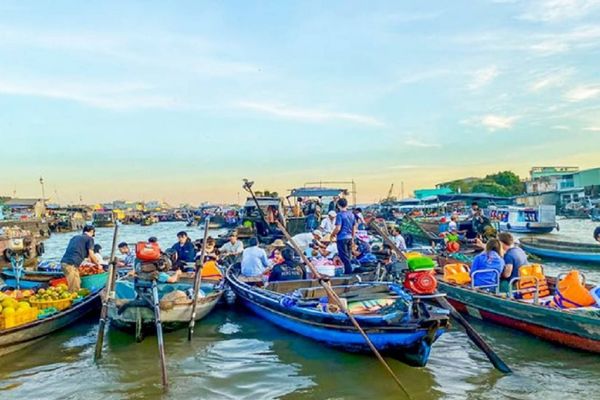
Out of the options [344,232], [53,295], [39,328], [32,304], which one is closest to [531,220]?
[344,232]

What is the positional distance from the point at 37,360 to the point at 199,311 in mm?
2791

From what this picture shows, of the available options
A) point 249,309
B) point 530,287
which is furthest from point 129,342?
point 530,287

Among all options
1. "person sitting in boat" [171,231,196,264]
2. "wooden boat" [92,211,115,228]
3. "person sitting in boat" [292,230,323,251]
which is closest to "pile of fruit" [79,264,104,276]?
"person sitting in boat" [171,231,196,264]

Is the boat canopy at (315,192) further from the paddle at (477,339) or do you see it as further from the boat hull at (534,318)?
the paddle at (477,339)

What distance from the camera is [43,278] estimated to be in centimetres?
1377

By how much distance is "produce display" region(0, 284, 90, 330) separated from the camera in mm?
8461

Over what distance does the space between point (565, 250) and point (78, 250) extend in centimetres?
1751

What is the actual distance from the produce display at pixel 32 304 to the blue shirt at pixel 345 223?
5.72m

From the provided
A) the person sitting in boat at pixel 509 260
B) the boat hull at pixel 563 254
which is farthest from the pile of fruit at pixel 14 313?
the boat hull at pixel 563 254

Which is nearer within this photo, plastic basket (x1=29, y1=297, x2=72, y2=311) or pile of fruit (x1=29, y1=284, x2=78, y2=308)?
plastic basket (x1=29, y1=297, x2=72, y2=311)

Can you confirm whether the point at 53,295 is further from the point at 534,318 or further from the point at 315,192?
the point at 315,192

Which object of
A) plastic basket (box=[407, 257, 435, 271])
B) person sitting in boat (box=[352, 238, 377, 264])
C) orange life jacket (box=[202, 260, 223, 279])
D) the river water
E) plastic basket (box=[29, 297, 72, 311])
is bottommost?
the river water

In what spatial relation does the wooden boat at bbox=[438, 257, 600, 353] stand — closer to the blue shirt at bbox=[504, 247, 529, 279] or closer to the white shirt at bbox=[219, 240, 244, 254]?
the blue shirt at bbox=[504, 247, 529, 279]

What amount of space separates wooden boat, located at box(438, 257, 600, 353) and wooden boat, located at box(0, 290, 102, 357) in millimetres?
7510
